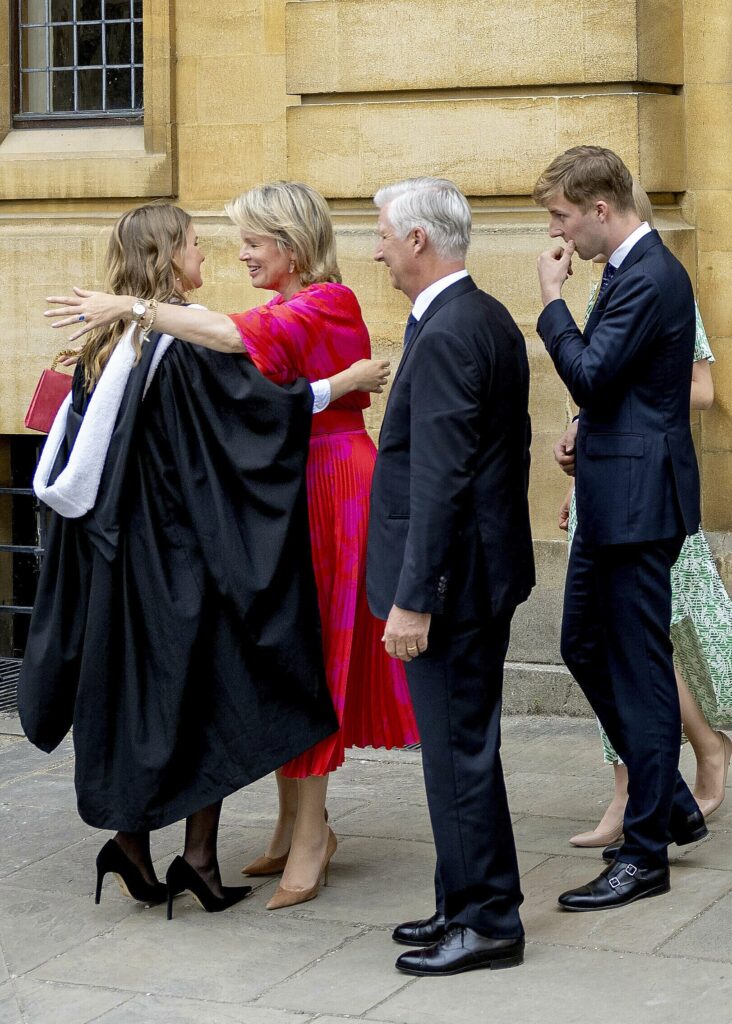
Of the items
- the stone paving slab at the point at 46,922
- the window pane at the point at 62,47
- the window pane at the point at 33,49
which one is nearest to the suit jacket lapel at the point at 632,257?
the stone paving slab at the point at 46,922

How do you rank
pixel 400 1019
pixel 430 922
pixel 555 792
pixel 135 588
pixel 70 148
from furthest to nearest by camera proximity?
pixel 70 148 → pixel 555 792 → pixel 135 588 → pixel 430 922 → pixel 400 1019

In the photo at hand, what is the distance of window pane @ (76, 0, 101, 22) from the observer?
324 inches

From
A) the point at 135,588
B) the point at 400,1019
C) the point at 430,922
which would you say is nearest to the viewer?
the point at 400,1019

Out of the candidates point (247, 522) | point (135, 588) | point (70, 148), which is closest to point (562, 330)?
point (247, 522)

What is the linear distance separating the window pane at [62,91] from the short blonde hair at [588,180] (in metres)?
4.57

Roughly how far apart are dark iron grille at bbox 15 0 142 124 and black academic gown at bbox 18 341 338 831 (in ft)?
13.5

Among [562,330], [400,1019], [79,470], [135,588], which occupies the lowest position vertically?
[400,1019]

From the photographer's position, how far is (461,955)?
3.90 metres

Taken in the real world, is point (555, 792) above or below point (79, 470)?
below

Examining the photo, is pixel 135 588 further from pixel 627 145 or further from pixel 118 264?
pixel 627 145

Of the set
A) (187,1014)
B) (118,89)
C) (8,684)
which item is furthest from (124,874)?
(118,89)

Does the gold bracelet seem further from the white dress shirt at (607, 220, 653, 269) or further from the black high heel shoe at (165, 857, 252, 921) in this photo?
the black high heel shoe at (165, 857, 252, 921)

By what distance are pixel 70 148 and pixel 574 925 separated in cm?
510

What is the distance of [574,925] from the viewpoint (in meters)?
4.21
